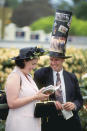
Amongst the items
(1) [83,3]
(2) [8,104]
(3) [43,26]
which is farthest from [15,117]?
(1) [83,3]

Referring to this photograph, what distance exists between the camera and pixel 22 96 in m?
3.94

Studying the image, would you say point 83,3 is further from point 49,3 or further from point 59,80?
point 59,80

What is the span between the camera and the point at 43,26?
55.9 metres

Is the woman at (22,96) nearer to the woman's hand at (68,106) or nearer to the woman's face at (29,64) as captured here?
the woman's face at (29,64)

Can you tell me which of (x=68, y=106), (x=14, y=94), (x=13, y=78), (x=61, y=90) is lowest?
(x=68, y=106)

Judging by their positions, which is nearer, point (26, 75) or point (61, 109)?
point (26, 75)

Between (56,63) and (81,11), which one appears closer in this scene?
(56,63)

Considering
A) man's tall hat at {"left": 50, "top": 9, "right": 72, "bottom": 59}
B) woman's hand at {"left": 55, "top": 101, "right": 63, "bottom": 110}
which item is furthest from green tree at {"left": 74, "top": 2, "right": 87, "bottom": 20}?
woman's hand at {"left": 55, "top": 101, "right": 63, "bottom": 110}

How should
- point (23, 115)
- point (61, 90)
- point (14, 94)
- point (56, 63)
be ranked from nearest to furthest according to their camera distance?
point (14, 94), point (23, 115), point (61, 90), point (56, 63)

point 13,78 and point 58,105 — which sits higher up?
point 13,78

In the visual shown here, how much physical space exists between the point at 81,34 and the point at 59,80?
175ft

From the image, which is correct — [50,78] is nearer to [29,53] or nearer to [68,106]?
[68,106]

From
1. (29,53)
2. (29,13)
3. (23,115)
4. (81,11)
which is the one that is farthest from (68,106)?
(29,13)

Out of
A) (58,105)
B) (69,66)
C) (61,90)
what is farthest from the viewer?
(69,66)
